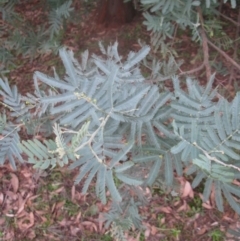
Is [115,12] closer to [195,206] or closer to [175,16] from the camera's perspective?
[175,16]

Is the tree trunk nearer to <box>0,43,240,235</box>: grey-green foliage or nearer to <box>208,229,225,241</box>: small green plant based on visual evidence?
<box>208,229,225,241</box>: small green plant

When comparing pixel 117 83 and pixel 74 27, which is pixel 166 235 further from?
pixel 74 27

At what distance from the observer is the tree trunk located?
11.5 ft

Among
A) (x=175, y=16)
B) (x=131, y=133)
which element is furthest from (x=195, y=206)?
(x=131, y=133)

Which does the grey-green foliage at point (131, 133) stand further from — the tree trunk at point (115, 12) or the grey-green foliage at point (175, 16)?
the tree trunk at point (115, 12)

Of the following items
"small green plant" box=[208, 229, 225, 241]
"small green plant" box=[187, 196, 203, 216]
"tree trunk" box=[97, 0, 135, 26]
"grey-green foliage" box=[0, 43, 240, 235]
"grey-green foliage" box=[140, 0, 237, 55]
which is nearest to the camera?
"grey-green foliage" box=[0, 43, 240, 235]

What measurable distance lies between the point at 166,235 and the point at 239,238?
1285mm

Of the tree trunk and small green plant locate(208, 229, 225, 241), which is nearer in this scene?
small green plant locate(208, 229, 225, 241)

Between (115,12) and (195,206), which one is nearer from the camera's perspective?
(195,206)

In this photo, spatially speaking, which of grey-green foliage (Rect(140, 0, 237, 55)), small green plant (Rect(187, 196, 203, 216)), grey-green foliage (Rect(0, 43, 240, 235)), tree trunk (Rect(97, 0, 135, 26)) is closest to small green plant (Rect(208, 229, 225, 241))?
small green plant (Rect(187, 196, 203, 216))

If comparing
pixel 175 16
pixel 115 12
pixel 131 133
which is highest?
pixel 175 16

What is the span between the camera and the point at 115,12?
3.54 m

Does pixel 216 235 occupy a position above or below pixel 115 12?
below

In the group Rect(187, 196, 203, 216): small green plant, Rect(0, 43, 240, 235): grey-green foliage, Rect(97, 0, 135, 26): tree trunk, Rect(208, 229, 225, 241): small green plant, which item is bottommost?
Rect(208, 229, 225, 241): small green plant
